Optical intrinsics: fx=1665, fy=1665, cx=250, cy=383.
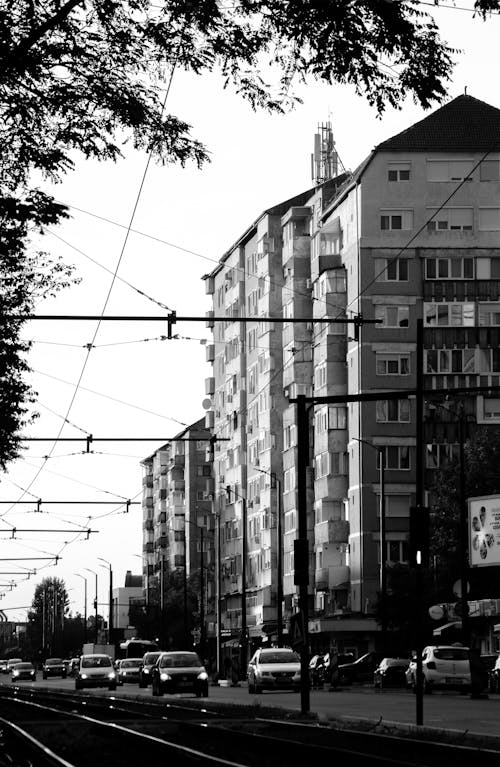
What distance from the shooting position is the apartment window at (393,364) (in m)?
92.1

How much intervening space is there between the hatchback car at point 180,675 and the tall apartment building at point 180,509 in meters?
89.5

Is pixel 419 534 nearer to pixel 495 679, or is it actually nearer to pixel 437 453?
pixel 495 679

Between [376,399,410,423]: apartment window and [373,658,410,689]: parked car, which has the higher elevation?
[376,399,410,423]: apartment window

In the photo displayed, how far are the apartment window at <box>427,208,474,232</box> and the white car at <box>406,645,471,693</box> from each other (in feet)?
152

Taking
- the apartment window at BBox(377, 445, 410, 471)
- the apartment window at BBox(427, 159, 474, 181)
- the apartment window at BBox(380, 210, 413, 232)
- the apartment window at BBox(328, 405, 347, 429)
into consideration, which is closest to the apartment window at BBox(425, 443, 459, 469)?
the apartment window at BBox(377, 445, 410, 471)

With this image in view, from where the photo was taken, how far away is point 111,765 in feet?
66.1

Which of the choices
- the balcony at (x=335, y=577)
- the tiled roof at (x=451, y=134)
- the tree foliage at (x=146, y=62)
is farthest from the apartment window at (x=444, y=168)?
the tree foliage at (x=146, y=62)

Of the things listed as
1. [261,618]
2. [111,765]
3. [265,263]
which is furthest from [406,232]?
[111,765]

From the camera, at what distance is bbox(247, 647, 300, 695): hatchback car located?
55.0 meters

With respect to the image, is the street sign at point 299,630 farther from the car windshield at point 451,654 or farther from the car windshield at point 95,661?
the car windshield at point 95,661

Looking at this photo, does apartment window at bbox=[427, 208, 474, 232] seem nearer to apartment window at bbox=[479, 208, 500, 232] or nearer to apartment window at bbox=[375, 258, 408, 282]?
apartment window at bbox=[479, 208, 500, 232]

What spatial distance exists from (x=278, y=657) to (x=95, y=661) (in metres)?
A: 19.1

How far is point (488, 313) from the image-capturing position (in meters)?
91.5

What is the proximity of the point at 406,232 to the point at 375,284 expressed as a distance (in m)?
3.39
